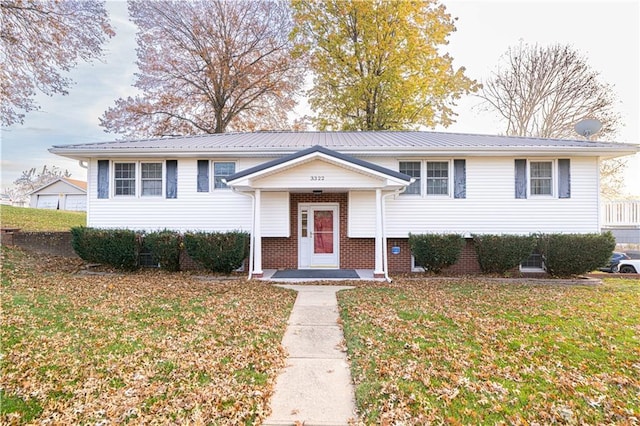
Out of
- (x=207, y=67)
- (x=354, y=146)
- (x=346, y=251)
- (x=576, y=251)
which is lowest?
(x=346, y=251)

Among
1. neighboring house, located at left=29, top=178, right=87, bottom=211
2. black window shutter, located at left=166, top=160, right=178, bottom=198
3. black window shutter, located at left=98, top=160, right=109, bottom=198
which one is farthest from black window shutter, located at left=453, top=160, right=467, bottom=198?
neighboring house, located at left=29, top=178, right=87, bottom=211

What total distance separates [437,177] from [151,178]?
9804mm

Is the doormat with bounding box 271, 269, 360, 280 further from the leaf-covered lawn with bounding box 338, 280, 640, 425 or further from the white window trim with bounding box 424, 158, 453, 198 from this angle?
the white window trim with bounding box 424, 158, 453, 198

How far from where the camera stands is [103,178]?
11.4 meters

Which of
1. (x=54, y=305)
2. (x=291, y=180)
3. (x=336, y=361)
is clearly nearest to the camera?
(x=336, y=361)

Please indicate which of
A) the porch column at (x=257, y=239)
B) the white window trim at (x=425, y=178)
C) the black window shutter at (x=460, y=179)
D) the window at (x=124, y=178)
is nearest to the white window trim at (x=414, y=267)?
the white window trim at (x=425, y=178)

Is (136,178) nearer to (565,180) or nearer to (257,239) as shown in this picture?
(257,239)

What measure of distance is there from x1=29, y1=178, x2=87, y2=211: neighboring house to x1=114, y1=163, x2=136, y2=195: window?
111 feet

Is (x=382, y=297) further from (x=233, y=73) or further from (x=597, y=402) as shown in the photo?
(x=233, y=73)

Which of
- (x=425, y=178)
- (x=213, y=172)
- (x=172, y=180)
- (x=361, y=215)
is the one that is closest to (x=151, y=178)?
(x=172, y=180)

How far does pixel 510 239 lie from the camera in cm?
1015

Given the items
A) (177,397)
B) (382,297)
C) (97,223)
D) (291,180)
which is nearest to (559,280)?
(382,297)

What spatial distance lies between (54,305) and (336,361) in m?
5.62

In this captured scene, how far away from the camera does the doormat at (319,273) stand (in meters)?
10.0
